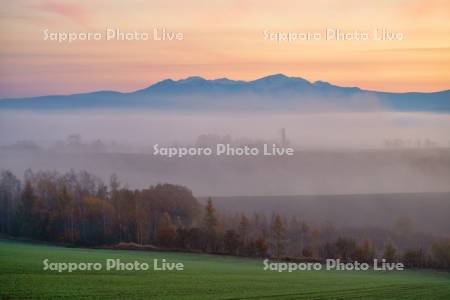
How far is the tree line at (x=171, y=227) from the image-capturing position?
7.67m

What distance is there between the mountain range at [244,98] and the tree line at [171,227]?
572 mm

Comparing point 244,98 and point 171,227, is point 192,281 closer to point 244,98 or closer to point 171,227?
point 171,227

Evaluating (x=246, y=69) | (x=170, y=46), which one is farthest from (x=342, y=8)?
(x=170, y=46)

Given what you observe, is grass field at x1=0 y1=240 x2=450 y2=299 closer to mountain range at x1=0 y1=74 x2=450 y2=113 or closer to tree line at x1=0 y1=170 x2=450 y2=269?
tree line at x1=0 y1=170 x2=450 y2=269

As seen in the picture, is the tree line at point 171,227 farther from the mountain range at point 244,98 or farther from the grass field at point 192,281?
the mountain range at point 244,98

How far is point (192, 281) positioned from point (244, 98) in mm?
1467

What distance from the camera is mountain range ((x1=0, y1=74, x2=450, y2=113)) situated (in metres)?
7.67

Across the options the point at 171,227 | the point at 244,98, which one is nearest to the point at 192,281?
the point at 171,227

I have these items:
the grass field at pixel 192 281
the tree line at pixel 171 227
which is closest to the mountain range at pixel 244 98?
the tree line at pixel 171 227

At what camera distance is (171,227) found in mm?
7695

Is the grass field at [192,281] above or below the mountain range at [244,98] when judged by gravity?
below

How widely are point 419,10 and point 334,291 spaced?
226 cm

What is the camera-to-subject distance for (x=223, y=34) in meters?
7.68

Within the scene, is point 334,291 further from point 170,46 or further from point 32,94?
point 32,94
